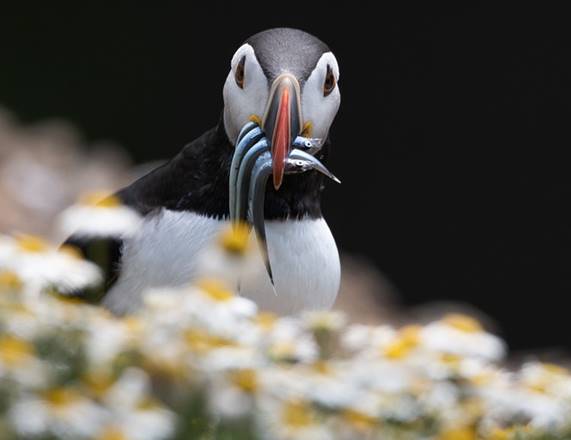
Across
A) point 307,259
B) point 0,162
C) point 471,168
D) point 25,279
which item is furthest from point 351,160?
point 25,279

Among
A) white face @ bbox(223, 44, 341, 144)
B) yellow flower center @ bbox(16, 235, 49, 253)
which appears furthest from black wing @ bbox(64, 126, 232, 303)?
yellow flower center @ bbox(16, 235, 49, 253)

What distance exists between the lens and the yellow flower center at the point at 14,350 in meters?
1.57

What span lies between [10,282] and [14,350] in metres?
0.17

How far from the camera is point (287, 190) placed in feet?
10.0

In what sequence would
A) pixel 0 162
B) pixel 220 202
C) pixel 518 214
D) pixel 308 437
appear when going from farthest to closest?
pixel 518 214 < pixel 0 162 < pixel 220 202 < pixel 308 437

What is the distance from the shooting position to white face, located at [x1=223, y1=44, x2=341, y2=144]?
2.81 metres

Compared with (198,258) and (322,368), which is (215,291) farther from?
(198,258)

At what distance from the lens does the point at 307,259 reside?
304 centimetres

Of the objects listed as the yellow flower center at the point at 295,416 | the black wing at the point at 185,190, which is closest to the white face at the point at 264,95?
the black wing at the point at 185,190

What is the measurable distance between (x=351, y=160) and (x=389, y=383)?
593 cm

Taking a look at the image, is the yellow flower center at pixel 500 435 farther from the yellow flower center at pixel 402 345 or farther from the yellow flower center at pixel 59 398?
the yellow flower center at pixel 59 398

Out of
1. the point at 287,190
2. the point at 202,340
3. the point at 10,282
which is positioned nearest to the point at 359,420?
the point at 202,340

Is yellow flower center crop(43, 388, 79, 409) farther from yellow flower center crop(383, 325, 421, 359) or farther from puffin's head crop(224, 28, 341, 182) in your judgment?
puffin's head crop(224, 28, 341, 182)

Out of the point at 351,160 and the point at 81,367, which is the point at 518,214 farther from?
the point at 81,367
